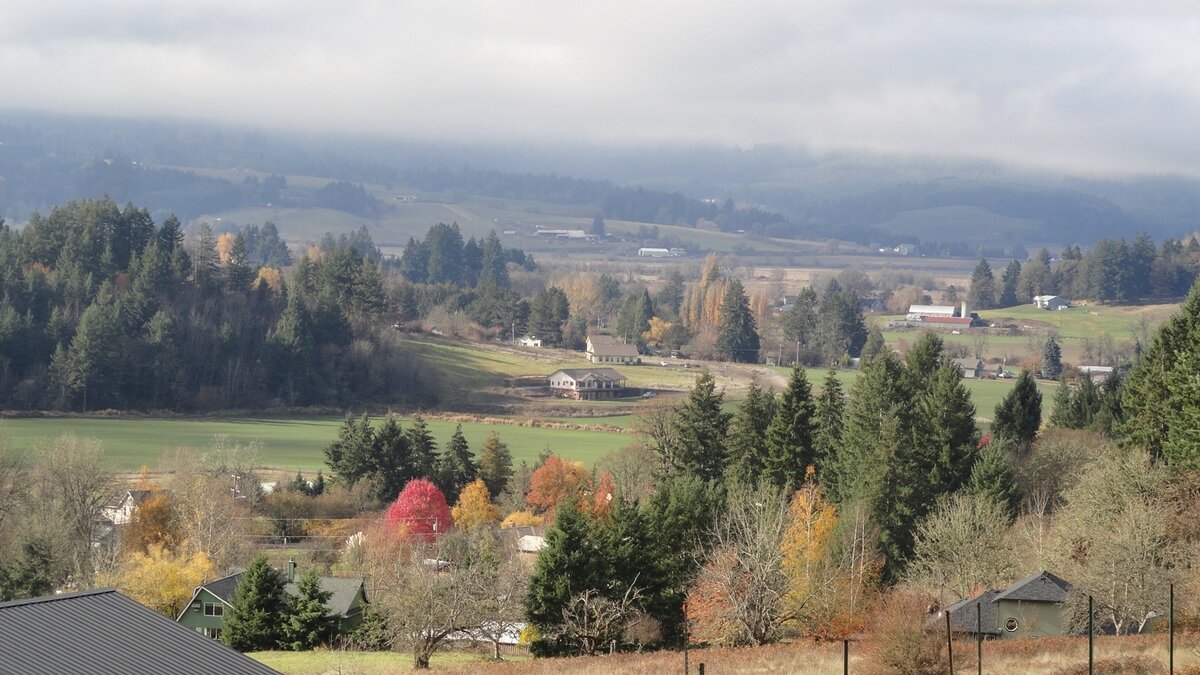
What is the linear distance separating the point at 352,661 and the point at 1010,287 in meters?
153

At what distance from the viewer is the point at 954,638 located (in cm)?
3247

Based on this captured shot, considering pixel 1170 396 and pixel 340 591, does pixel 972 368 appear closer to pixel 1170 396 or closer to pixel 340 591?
pixel 1170 396

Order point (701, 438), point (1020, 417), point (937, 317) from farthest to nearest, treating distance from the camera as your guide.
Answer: point (937, 317), point (1020, 417), point (701, 438)

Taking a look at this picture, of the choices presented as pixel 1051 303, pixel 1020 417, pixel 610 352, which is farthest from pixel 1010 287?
pixel 1020 417

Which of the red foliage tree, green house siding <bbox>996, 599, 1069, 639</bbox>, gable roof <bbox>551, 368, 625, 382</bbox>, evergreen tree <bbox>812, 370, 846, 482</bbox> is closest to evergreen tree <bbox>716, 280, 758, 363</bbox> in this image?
gable roof <bbox>551, 368, 625, 382</bbox>

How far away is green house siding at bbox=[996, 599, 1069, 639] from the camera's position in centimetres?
3594

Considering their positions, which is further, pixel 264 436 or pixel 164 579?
pixel 264 436

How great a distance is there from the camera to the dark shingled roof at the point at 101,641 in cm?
2117

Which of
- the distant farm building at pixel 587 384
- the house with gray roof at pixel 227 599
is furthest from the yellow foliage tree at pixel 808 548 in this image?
the distant farm building at pixel 587 384

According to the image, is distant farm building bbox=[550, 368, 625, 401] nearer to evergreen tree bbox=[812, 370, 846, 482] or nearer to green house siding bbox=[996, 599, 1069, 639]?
evergreen tree bbox=[812, 370, 846, 482]

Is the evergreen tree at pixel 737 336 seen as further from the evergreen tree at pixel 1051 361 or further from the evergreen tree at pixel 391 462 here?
the evergreen tree at pixel 391 462

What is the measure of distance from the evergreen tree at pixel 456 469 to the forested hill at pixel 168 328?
33.2m

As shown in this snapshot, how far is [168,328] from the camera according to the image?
9819 cm

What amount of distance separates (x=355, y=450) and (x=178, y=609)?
692 inches
